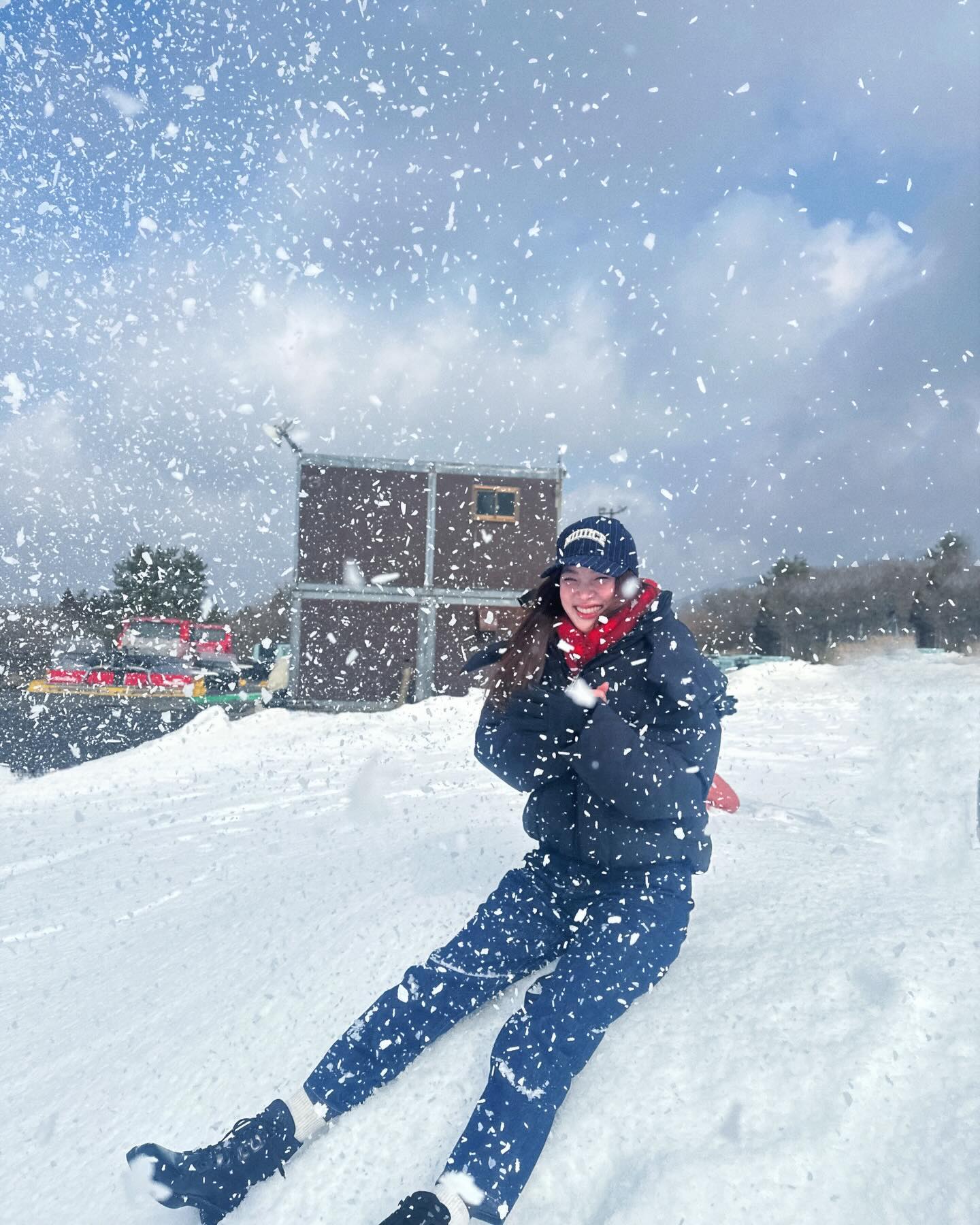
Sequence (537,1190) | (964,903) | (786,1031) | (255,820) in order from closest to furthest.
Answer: (537,1190), (786,1031), (964,903), (255,820)

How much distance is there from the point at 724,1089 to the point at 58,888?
3.80m

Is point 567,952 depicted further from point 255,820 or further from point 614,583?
point 255,820

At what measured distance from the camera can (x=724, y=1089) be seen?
1.77 meters

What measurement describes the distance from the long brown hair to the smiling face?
0.11 feet

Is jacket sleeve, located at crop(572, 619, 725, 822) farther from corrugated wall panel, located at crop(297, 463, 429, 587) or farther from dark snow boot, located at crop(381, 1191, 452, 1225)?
corrugated wall panel, located at crop(297, 463, 429, 587)

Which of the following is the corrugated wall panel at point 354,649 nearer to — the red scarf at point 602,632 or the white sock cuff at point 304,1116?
the red scarf at point 602,632

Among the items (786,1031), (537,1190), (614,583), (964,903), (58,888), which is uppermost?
(614,583)

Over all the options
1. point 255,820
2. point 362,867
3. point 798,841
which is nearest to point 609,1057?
point 798,841

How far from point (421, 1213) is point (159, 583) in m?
51.1

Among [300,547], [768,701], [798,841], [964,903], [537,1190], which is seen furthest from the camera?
[300,547]

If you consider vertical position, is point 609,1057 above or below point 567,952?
below

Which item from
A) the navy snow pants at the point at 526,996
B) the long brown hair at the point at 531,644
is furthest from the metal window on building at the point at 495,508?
the navy snow pants at the point at 526,996

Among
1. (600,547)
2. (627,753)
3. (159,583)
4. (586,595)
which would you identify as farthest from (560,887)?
(159,583)

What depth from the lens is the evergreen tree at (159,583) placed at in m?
47.8
